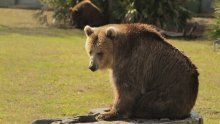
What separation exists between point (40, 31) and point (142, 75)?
53.3 feet

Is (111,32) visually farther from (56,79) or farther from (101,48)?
(56,79)

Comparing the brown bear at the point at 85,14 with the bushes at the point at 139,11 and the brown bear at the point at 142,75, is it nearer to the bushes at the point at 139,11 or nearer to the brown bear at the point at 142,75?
the bushes at the point at 139,11

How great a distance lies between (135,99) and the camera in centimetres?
682

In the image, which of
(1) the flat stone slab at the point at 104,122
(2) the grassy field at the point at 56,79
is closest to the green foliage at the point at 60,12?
(2) the grassy field at the point at 56,79

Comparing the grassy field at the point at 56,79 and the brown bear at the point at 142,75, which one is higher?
the brown bear at the point at 142,75

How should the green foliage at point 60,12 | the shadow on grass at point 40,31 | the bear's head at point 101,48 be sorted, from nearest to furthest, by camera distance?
the bear's head at point 101,48, the shadow on grass at point 40,31, the green foliage at point 60,12

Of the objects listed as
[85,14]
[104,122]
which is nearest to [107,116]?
[104,122]

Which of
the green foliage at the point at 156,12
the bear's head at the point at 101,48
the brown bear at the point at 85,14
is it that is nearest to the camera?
the bear's head at the point at 101,48

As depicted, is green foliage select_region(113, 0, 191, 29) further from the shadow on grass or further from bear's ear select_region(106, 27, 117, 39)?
bear's ear select_region(106, 27, 117, 39)

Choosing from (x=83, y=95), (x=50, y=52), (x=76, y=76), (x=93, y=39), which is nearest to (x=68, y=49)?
(x=50, y=52)

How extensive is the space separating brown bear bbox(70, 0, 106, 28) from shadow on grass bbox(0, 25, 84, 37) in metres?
0.92

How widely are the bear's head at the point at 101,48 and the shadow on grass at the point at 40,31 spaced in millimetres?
14807

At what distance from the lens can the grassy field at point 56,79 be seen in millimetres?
10336

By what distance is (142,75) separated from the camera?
22.5 feet
